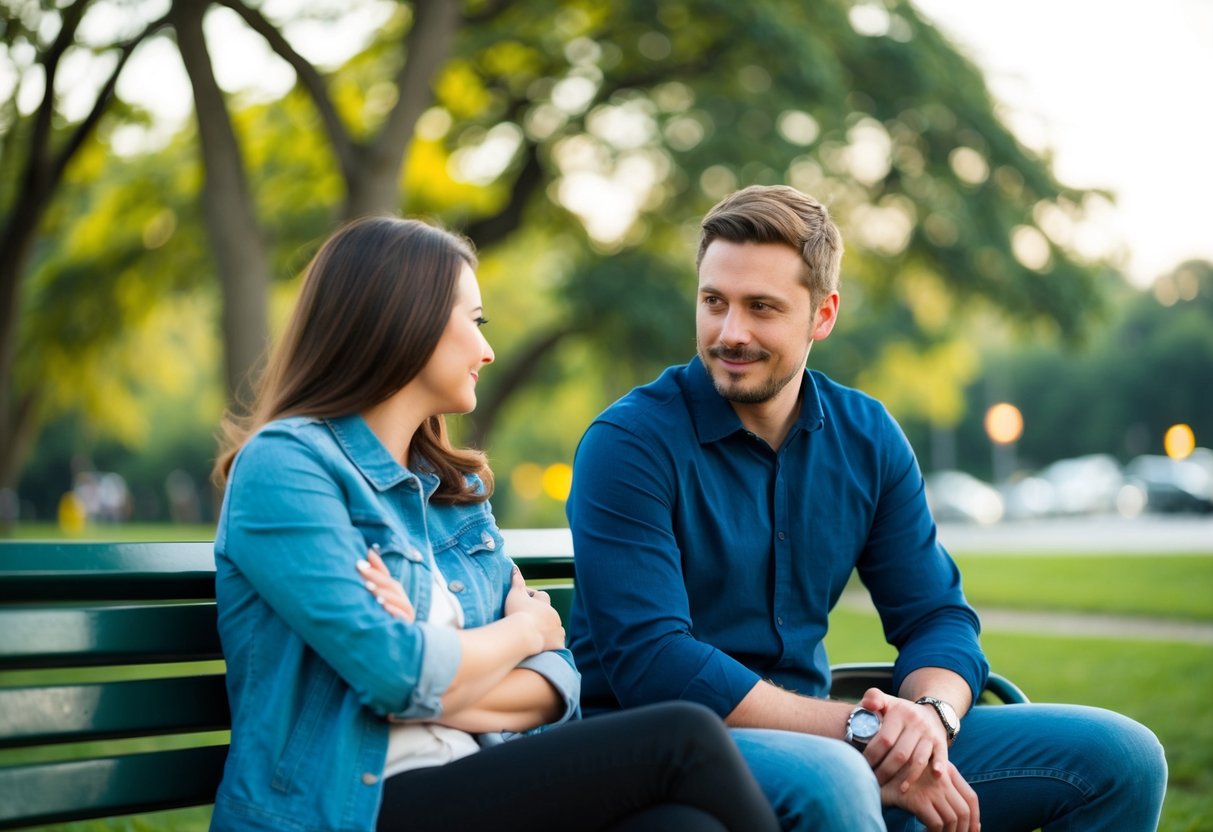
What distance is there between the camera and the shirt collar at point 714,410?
11.0 feet

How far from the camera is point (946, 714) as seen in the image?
10.5ft

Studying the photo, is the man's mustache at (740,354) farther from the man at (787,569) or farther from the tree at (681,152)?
the tree at (681,152)

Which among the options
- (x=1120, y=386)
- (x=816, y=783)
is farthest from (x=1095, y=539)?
(x=1120, y=386)

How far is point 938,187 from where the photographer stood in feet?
55.5

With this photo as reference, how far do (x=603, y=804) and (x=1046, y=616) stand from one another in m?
12.6

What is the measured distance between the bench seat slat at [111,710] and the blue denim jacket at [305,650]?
14 centimetres

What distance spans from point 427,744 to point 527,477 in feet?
174

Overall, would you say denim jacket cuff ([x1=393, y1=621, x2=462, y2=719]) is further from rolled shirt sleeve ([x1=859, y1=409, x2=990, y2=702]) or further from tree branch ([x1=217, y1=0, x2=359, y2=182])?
tree branch ([x1=217, y1=0, x2=359, y2=182])

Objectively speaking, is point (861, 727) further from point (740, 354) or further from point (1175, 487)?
point (1175, 487)

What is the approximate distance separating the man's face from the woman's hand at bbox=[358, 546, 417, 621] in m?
1.13

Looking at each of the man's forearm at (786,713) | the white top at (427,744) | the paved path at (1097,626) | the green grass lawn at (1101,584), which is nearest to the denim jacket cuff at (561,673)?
the white top at (427,744)

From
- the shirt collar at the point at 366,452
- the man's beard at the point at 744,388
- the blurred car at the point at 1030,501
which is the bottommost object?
the blurred car at the point at 1030,501

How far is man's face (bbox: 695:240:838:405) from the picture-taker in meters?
3.37

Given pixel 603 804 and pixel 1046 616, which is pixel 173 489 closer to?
pixel 1046 616
